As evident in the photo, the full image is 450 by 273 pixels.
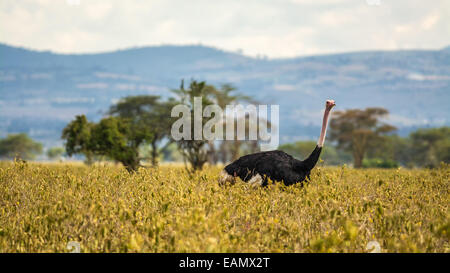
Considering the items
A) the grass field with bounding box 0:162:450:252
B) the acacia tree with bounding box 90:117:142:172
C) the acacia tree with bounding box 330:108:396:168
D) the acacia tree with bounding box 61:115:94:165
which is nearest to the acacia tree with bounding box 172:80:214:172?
the acacia tree with bounding box 90:117:142:172

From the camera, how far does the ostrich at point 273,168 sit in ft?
32.6

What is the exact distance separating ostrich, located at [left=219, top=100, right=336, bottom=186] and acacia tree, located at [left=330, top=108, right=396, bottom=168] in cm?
5480

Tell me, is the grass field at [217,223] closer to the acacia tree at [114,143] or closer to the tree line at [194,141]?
the tree line at [194,141]

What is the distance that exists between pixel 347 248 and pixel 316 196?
1.82m

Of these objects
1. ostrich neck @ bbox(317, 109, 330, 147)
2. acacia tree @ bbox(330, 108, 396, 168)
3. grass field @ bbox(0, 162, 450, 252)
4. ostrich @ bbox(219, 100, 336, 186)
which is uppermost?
acacia tree @ bbox(330, 108, 396, 168)

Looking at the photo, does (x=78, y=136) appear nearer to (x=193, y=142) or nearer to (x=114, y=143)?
(x=114, y=143)

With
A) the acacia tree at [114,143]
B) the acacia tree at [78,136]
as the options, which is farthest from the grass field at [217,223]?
the acacia tree at [78,136]

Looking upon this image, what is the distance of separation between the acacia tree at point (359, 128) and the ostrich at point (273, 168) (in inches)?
2157

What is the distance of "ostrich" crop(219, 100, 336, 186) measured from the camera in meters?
9.93

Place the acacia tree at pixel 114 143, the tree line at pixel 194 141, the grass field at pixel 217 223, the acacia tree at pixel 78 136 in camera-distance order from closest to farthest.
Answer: the grass field at pixel 217 223 → the acacia tree at pixel 114 143 → the tree line at pixel 194 141 → the acacia tree at pixel 78 136

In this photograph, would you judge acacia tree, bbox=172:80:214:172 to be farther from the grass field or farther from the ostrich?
the grass field

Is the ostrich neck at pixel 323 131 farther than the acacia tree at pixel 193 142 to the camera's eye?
No

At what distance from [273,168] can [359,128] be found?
62852mm

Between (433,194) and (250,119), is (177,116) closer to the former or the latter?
(433,194)
